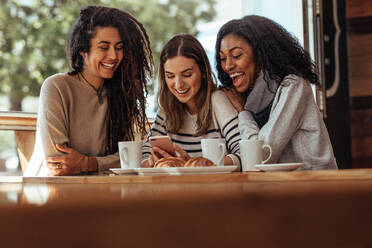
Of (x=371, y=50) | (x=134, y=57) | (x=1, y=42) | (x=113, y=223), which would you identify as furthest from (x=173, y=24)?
(x=113, y=223)

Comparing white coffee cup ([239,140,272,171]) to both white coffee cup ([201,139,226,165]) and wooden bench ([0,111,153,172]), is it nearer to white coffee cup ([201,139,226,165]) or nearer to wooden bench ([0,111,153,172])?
white coffee cup ([201,139,226,165])

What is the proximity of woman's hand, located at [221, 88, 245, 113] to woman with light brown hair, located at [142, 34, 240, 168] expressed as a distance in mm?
51

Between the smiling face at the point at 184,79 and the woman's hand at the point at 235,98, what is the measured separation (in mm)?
136

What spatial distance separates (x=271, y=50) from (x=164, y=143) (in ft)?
2.58

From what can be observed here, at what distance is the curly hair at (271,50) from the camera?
1.68 meters

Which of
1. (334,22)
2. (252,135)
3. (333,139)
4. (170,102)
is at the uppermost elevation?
(334,22)

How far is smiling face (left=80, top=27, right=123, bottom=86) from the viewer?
1.79 meters

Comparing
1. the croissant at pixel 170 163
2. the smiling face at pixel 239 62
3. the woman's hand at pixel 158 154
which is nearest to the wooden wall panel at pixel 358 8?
the smiling face at pixel 239 62

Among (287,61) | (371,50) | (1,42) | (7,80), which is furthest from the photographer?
(7,80)

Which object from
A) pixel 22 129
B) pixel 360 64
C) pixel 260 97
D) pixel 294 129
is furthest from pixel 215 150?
pixel 360 64

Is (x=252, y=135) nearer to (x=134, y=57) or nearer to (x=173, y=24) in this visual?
(x=134, y=57)

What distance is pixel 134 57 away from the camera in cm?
186

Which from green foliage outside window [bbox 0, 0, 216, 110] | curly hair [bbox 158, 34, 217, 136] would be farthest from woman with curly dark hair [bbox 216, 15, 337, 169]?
green foliage outside window [bbox 0, 0, 216, 110]

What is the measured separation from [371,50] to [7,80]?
411cm
